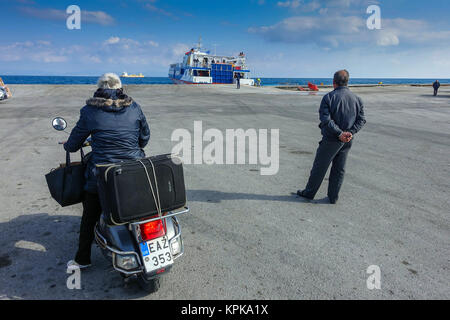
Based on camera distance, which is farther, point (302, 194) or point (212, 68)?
point (212, 68)

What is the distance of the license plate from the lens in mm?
2559

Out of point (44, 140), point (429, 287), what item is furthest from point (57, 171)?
point (44, 140)

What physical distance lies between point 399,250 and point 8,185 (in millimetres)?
6403

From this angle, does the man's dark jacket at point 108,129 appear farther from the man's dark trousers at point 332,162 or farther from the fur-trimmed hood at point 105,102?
the man's dark trousers at point 332,162

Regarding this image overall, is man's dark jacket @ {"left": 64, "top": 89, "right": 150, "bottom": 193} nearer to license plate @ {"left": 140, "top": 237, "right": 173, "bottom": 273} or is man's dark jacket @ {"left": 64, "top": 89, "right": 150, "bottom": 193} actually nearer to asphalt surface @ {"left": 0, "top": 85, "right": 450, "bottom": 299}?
license plate @ {"left": 140, "top": 237, "right": 173, "bottom": 273}

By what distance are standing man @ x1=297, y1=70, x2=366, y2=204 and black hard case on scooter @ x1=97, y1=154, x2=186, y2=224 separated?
281 centimetres

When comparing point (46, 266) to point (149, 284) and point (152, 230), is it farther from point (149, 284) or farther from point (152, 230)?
point (152, 230)

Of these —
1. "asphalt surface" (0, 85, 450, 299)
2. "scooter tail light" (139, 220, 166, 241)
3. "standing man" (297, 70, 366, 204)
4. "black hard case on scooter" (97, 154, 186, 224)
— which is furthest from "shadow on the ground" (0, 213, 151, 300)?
"standing man" (297, 70, 366, 204)

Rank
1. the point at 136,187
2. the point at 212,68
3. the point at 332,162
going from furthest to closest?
the point at 212,68
the point at 332,162
the point at 136,187

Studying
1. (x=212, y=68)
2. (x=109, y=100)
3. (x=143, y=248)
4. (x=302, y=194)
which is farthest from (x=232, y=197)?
(x=212, y=68)

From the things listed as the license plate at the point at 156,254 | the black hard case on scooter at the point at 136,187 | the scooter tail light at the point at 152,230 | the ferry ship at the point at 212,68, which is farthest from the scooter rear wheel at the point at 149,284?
the ferry ship at the point at 212,68

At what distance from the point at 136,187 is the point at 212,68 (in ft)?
172

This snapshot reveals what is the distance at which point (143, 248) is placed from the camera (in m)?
2.58

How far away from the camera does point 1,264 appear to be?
320cm
